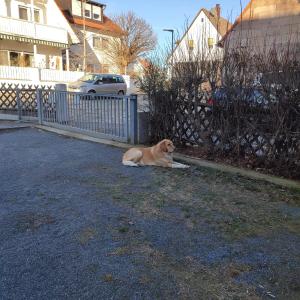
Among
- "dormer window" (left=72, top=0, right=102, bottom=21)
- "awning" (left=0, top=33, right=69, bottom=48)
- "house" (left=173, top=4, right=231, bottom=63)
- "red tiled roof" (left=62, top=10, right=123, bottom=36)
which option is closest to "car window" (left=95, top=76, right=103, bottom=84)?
"awning" (left=0, top=33, right=69, bottom=48)

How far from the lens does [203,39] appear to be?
6.32m

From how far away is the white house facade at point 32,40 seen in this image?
23.0 meters

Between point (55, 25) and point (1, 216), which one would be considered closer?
point (1, 216)

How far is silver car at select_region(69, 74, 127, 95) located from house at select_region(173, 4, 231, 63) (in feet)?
50.7

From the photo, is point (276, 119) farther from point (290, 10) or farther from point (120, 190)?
point (290, 10)

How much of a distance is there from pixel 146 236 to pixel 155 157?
113 inches

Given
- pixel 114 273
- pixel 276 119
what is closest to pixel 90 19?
pixel 276 119

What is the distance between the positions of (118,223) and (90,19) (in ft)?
122

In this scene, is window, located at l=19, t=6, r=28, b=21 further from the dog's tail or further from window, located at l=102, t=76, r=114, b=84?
the dog's tail

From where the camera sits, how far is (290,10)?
887 cm

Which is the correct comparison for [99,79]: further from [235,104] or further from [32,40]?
[235,104]

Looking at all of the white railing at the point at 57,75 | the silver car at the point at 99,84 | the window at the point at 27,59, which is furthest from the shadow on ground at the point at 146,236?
the window at the point at 27,59

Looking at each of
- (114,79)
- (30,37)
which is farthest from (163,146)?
(30,37)

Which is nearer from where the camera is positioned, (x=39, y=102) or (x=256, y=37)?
(x=256, y=37)
